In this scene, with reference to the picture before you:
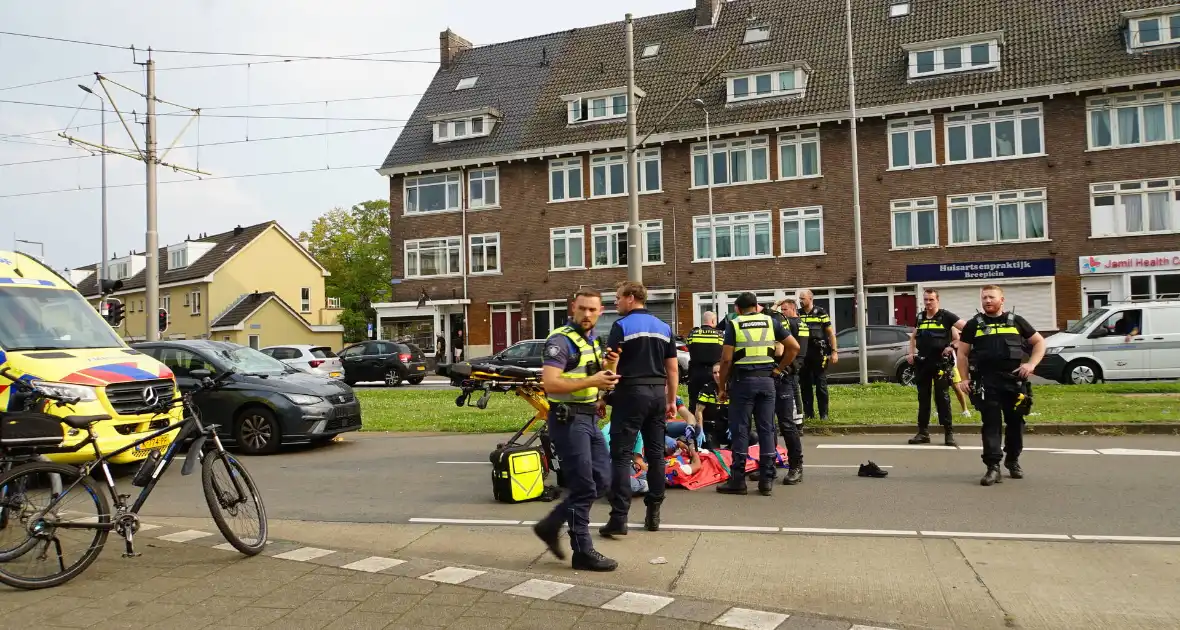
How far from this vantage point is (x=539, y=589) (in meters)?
5.42

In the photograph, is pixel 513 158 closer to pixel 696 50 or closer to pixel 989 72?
pixel 696 50

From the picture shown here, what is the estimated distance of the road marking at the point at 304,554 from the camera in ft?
20.7

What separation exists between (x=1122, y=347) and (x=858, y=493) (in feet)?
45.9

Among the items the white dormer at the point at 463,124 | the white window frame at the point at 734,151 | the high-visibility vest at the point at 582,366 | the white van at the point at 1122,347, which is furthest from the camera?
the white dormer at the point at 463,124

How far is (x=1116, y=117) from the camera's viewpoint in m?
30.1

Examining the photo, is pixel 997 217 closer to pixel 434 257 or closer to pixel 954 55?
pixel 954 55

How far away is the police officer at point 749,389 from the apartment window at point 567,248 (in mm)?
29365

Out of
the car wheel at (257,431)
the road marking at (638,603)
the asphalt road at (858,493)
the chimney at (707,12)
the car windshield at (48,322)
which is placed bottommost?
the asphalt road at (858,493)

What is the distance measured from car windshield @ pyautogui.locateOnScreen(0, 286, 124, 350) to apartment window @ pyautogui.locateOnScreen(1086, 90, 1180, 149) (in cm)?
3012

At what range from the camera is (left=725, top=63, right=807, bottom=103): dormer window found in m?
34.3

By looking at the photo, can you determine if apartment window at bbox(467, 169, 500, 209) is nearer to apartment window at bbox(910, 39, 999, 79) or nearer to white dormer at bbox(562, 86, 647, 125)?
white dormer at bbox(562, 86, 647, 125)

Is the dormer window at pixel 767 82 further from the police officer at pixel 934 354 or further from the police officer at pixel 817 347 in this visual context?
the police officer at pixel 934 354

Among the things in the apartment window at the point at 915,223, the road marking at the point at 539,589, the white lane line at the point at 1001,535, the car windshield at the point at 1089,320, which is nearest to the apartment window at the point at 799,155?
the apartment window at the point at 915,223

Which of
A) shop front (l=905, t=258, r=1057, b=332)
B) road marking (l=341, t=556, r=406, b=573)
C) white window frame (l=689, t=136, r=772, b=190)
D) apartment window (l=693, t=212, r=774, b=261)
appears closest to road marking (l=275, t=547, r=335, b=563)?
road marking (l=341, t=556, r=406, b=573)
